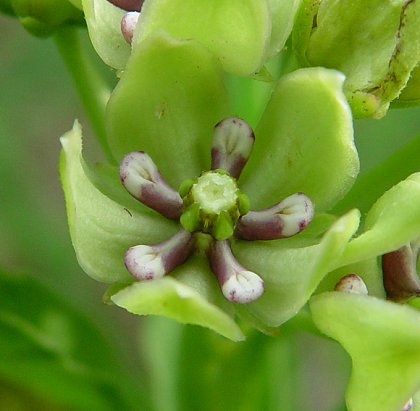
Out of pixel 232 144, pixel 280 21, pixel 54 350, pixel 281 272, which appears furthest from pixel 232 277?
pixel 54 350

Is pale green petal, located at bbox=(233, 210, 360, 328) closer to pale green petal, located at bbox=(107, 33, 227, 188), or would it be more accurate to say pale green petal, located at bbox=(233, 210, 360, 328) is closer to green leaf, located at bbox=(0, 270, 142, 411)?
pale green petal, located at bbox=(107, 33, 227, 188)

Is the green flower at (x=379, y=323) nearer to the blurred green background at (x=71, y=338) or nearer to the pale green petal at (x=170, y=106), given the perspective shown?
the pale green petal at (x=170, y=106)

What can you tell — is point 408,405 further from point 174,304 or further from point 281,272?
point 174,304

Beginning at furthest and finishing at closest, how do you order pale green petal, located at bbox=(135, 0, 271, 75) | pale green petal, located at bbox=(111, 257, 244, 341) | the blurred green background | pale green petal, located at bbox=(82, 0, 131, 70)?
the blurred green background < pale green petal, located at bbox=(82, 0, 131, 70) < pale green petal, located at bbox=(135, 0, 271, 75) < pale green petal, located at bbox=(111, 257, 244, 341)

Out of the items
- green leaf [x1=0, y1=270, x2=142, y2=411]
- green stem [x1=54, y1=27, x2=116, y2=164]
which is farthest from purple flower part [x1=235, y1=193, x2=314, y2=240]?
green leaf [x1=0, y1=270, x2=142, y2=411]

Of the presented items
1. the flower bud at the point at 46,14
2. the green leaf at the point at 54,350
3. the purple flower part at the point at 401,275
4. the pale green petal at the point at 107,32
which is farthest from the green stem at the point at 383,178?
the green leaf at the point at 54,350

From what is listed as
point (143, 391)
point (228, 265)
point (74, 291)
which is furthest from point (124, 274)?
point (74, 291)

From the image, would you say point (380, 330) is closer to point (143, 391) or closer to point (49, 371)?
point (49, 371)
